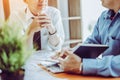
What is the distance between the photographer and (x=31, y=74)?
1.23 meters

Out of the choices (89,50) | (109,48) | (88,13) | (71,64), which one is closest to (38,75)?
(71,64)

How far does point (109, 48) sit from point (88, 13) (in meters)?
1.93

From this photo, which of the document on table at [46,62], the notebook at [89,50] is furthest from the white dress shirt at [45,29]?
the notebook at [89,50]

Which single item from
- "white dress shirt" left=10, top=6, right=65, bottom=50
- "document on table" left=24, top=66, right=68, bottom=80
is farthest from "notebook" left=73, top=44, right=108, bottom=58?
"white dress shirt" left=10, top=6, right=65, bottom=50

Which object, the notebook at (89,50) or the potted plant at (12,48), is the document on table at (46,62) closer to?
the notebook at (89,50)

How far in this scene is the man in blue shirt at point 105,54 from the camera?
121cm

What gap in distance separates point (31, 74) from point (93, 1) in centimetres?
241

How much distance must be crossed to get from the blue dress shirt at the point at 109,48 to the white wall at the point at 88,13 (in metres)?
1.45

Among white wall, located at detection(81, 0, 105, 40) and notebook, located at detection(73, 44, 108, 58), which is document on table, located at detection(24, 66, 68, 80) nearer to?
notebook, located at detection(73, 44, 108, 58)

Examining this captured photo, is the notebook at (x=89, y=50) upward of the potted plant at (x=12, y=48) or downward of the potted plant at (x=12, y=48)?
downward

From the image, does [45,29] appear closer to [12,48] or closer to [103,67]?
[103,67]

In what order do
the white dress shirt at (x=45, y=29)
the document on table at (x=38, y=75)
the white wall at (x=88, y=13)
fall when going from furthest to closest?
the white wall at (x=88, y=13) → the white dress shirt at (x=45, y=29) → the document on table at (x=38, y=75)

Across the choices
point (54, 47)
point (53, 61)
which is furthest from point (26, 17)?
point (53, 61)

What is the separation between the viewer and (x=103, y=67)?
1202 millimetres
